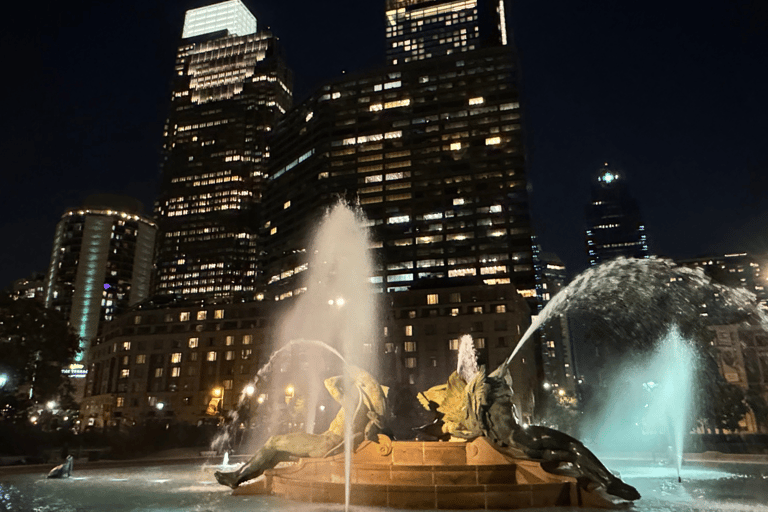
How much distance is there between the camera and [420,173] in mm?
131875

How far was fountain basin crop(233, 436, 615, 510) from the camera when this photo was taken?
14.1m

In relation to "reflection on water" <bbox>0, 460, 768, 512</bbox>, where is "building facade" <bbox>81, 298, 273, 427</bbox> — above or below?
above

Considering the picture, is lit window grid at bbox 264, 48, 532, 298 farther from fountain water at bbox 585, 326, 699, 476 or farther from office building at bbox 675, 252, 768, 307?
office building at bbox 675, 252, 768, 307

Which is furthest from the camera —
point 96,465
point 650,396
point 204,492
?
point 650,396

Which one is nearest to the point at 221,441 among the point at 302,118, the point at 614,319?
the point at 614,319

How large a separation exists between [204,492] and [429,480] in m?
7.82

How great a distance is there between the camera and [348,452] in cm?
1614

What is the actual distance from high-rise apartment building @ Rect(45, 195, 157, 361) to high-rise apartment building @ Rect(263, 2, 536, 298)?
196 ft

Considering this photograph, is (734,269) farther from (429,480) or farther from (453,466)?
(429,480)

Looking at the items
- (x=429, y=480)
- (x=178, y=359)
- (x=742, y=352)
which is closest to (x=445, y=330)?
(x=742, y=352)

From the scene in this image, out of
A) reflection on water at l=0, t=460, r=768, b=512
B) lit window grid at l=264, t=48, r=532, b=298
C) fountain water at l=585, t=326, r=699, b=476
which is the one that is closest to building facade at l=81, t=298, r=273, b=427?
lit window grid at l=264, t=48, r=532, b=298

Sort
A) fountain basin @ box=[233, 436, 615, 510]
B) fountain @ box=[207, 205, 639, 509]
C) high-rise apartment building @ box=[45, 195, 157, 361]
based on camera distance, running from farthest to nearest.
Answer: high-rise apartment building @ box=[45, 195, 157, 361]
fountain @ box=[207, 205, 639, 509]
fountain basin @ box=[233, 436, 615, 510]

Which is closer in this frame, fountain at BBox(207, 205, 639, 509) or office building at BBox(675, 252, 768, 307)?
fountain at BBox(207, 205, 639, 509)

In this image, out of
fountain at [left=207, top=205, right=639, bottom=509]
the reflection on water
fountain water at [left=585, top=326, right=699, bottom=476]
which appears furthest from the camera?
fountain water at [left=585, top=326, right=699, bottom=476]
